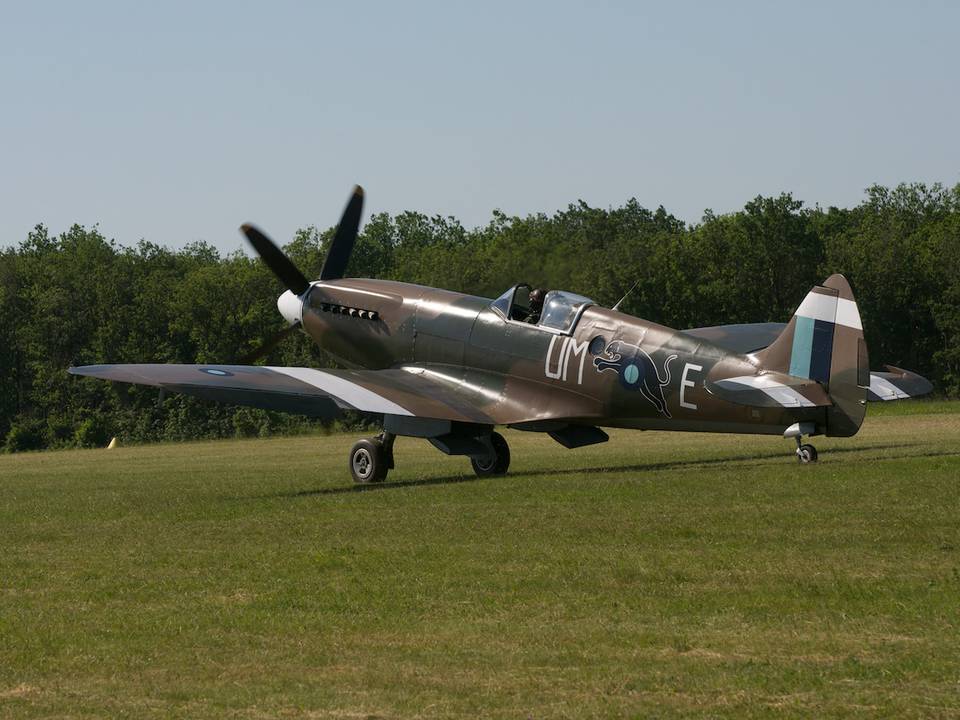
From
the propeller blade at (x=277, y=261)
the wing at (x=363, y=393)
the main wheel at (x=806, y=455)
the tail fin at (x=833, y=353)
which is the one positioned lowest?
the main wheel at (x=806, y=455)

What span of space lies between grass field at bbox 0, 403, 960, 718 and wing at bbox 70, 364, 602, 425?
1419 mm

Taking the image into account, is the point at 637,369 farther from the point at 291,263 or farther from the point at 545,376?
the point at 291,263

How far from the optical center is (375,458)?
733 inches

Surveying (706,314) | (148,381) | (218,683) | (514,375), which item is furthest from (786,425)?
(706,314)

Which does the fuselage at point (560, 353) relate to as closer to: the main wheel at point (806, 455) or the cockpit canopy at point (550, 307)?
the cockpit canopy at point (550, 307)

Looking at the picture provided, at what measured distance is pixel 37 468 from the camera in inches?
1136

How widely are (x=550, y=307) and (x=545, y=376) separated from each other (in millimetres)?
875

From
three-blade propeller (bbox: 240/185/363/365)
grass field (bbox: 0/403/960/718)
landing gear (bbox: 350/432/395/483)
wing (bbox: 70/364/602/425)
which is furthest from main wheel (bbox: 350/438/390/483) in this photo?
three-blade propeller (bbox: 240/185/363/365)

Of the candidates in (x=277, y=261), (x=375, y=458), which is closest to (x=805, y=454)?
(x=375, y=458)

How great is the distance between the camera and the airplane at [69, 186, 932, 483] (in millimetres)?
15992

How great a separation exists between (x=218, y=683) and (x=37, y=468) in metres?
22.9

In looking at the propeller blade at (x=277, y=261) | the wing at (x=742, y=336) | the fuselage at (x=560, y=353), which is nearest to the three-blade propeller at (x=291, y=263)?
the propeller blade at (x=277, y=261)

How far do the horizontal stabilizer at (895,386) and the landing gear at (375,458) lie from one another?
19.4 feet

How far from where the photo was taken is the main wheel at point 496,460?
63.0 ft
